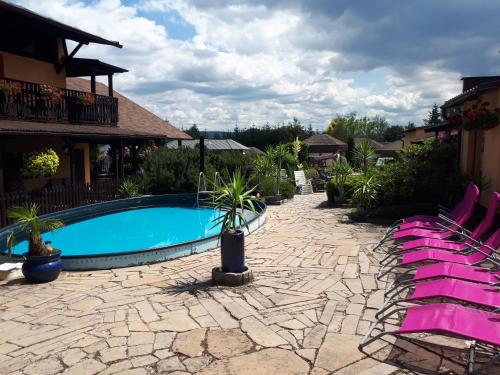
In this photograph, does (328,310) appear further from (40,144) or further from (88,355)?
(40,144)

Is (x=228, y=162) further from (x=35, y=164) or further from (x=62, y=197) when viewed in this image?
(x=35, y=164)

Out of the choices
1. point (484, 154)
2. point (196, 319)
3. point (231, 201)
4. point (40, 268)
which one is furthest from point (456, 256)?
point (40, 268)

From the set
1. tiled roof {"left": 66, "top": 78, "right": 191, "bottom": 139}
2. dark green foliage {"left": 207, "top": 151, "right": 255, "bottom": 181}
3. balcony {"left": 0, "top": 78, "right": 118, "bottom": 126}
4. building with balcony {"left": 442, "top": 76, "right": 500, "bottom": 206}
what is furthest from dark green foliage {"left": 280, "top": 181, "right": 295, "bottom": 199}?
balcony {"left": 0, "top": 78, "right": 118, "bottom": 126}

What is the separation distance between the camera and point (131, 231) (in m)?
12.4

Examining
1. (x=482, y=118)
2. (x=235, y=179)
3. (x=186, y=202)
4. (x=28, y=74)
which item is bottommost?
(x=186, y=202)

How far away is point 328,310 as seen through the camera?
16.5ft

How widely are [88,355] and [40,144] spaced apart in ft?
44.4

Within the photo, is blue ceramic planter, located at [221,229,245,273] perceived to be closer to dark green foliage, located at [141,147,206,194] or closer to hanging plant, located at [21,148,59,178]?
hanging plant, located at [21,148,59,178]

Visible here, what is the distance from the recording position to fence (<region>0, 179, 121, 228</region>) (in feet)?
35.3

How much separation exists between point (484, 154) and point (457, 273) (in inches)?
273

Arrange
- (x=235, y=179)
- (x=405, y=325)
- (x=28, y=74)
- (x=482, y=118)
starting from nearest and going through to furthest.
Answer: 1. (x=405, y=325)
2. (x=235, y=179)
3. (x=482, y=118)
4. (x=28, y=74)

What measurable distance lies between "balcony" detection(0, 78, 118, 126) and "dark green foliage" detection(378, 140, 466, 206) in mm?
11168

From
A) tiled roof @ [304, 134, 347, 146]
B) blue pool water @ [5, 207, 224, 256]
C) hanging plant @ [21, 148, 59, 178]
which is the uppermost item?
tiled roof @ [304, 134, 347, 146]

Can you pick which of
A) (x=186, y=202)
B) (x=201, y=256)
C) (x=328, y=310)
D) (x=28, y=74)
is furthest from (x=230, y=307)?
(x=28, y=74)
